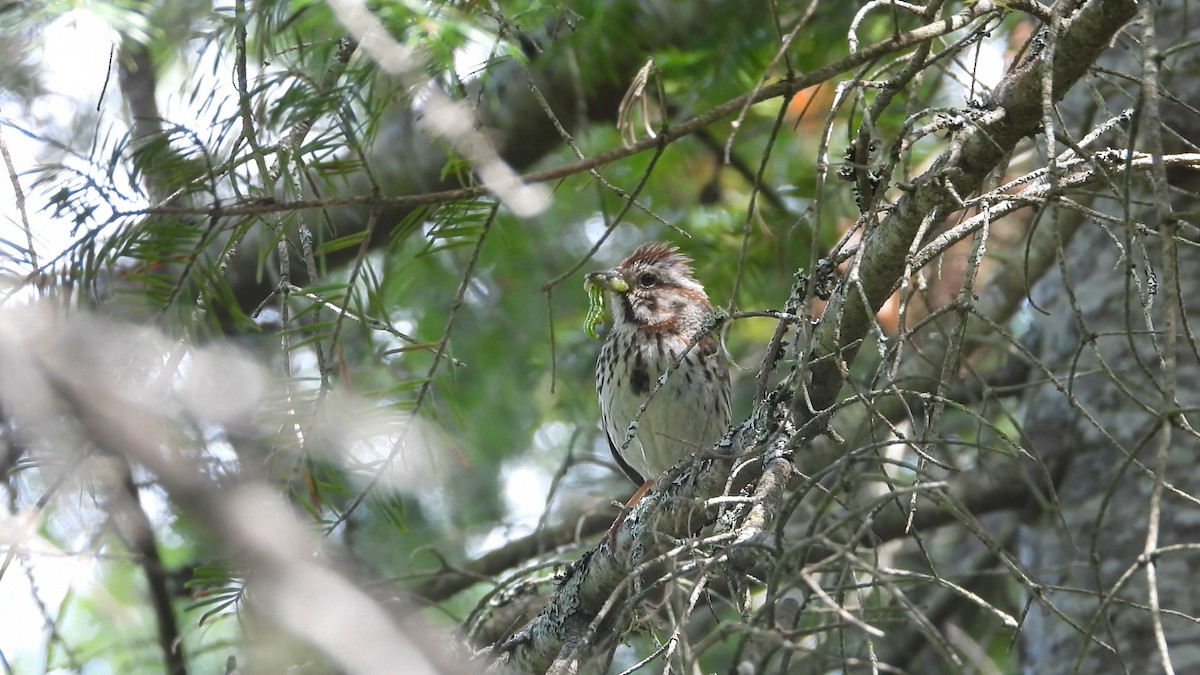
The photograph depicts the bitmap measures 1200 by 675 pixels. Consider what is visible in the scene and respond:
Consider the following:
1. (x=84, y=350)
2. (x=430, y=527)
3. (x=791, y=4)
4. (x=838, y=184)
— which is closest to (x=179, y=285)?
(x=84, y=350)

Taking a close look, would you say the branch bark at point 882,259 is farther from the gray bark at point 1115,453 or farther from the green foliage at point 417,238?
the gray bark at point 1115,453

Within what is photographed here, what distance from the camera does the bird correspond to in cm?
516

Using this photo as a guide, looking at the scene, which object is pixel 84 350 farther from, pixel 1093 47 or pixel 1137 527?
pixel 1137 527

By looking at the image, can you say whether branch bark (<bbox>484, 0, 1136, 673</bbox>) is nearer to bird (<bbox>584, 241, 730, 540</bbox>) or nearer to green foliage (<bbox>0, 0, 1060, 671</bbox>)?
green foliage (<bbox>0, 0, 1060, 671</bbox>)

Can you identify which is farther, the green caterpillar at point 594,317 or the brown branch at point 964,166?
the green caterpillar at point 594,317

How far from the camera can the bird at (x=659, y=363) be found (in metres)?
5.16

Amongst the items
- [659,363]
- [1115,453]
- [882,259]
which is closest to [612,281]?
[659,363]

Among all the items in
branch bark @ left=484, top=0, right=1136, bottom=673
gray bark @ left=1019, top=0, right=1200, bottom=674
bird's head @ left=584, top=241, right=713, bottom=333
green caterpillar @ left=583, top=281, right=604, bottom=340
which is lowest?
gray bark @ left=1019, top=0, right=1200, bottom=674

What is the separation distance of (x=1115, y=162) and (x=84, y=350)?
193 cm

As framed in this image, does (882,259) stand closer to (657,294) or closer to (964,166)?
(964,166)

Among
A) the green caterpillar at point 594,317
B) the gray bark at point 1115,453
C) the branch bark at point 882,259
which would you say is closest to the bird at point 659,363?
the green caterpillar at point 594,317

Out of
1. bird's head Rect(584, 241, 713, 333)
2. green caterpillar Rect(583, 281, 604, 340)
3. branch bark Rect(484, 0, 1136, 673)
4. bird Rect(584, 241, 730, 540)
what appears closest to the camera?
branch bark Rect(484, 0, 1136, 673)

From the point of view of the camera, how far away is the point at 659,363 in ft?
16.9

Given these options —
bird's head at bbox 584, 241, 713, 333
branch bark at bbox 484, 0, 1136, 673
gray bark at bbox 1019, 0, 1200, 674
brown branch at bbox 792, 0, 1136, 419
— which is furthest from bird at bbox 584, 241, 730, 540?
brown branch at bbox 792, 0, 1136, 419
